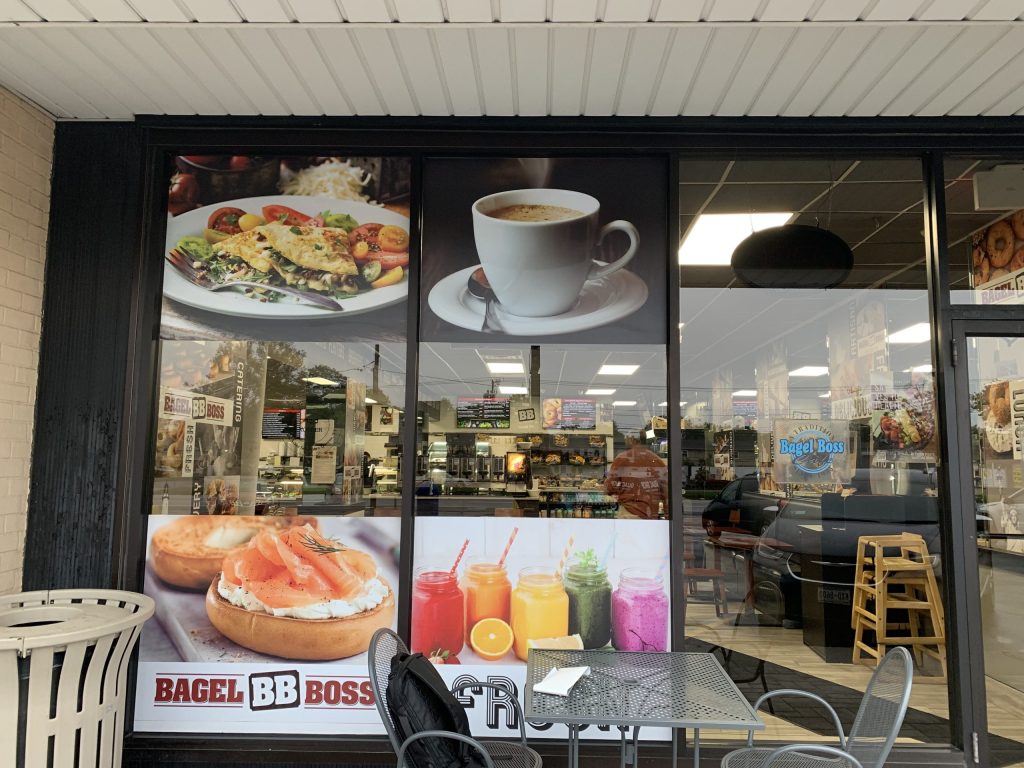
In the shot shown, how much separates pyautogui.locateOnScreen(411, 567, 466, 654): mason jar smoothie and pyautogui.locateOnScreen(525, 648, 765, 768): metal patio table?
65 centimetres

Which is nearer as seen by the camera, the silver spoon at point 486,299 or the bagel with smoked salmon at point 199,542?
the bagel with smoked salmon at point 199,542

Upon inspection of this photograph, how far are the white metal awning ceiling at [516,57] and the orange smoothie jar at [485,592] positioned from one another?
7.43 ft

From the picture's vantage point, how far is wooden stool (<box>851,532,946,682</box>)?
11.3ft

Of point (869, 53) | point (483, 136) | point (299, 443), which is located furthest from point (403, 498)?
point (869, 53)

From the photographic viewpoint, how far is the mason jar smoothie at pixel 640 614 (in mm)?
3156

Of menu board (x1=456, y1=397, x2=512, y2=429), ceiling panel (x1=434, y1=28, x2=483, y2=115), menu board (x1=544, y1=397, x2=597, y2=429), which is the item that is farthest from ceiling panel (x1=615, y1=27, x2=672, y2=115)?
menu board (x1=456, y1=397, x2=512, y2=429)

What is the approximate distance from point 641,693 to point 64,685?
1.97m

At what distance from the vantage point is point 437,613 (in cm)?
322

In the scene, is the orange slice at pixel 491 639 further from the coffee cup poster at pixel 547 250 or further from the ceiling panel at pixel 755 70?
the ceiling panel at pixel 755 70

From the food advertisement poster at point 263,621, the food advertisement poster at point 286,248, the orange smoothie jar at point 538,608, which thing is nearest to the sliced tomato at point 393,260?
the food advertisement poster at point 286,248

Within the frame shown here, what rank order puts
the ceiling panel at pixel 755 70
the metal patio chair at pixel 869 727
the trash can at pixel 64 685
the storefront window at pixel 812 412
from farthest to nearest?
→ the storefront window at pixel 812 412 → the ceiling panel at pixel 755 70 → the metal patio chair at pixel 869 727 → the trash can at pixel 64 685

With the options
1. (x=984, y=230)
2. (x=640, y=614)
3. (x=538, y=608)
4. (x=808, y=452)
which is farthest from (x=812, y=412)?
(x=538, y=608)

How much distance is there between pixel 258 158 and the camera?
3.49m

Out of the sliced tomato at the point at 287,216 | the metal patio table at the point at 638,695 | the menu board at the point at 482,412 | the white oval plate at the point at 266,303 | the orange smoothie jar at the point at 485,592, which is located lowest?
the metal patio table at the point at 638,695
